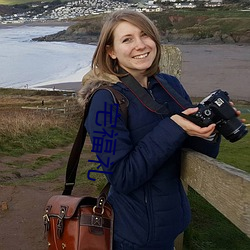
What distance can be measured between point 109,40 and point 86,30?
8256 centimetres

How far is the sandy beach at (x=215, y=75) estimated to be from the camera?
27.0 metres

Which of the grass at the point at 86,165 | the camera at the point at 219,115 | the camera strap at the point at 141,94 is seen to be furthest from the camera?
the grass at the point at 86,165

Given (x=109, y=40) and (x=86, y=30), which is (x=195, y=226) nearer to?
(x=109, y=40)

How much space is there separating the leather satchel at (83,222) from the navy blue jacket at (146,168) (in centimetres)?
4

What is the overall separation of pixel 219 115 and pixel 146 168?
0.35 m

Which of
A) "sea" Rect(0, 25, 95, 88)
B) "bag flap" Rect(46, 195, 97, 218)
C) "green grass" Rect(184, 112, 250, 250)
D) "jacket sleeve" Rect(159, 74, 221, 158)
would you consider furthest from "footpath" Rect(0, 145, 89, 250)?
"sea" Rect(0, 25, 95, 88)

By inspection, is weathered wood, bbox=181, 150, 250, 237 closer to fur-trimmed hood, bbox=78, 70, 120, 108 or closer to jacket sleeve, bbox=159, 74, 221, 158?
jacket sleeve, bbox=159, 74, 221, 158

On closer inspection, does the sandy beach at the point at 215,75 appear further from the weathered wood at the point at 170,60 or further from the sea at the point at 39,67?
the weathered wood at the point at 170,60

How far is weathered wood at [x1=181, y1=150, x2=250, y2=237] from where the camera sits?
1688mm

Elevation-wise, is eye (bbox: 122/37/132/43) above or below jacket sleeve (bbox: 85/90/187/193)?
above

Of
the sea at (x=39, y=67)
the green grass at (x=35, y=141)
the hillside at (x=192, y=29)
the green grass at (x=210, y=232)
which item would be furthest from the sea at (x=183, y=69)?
the green grass at (x=210, y=232)

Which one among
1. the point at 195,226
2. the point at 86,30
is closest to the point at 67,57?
the point at 86,30

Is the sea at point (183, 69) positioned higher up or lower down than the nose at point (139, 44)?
lower down

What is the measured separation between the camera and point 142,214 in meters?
2.08
